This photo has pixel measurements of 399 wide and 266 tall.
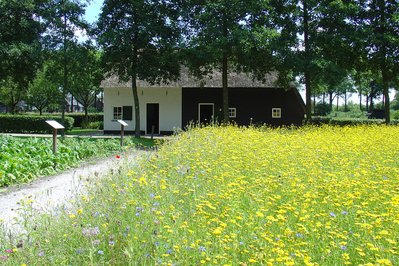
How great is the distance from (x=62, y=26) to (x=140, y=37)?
556 cm

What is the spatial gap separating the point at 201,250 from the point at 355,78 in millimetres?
27223

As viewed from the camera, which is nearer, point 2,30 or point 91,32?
point 91,32

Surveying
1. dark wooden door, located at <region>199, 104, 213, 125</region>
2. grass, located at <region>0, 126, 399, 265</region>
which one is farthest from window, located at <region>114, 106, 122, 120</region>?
grass, located at <region>0, 126, 399, 265</region>

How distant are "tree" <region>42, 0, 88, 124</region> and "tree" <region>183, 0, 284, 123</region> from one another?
6.77 m

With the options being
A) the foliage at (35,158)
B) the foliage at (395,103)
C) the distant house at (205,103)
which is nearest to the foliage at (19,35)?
the distant house at (205,103)

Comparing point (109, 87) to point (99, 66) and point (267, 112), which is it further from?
point (267, 112)

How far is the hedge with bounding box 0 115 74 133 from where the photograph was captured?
29.0 m

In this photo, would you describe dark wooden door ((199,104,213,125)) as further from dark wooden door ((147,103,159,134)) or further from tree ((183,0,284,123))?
tree ((183,0,284,123))

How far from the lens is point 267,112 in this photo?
29.7m

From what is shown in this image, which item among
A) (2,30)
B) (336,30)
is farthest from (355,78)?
(2,30)

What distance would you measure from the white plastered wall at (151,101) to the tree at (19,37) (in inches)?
220

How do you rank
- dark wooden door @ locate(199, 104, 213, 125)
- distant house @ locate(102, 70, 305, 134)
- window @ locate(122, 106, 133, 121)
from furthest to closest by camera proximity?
window @ locate(122, 106, 133, 121) → dark wooden door @ locate(199, 104, 213, 125) → distant house @ locate(102, 70, 305, 134)

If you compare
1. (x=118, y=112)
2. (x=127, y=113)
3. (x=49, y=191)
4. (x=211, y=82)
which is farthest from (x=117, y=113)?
(x=49, y=191)

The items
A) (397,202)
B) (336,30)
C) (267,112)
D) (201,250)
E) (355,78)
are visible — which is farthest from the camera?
(267,112)
